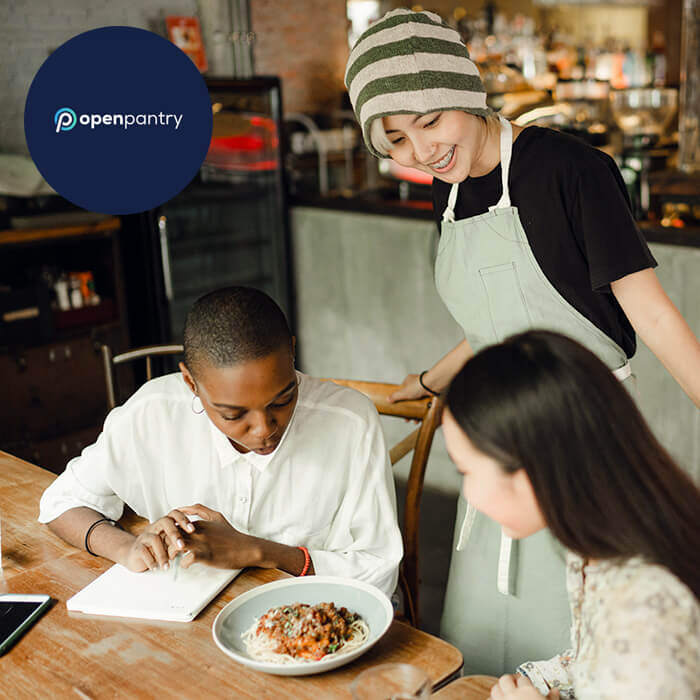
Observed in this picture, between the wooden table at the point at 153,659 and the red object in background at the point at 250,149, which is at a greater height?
the red object in background at the point at 250,149

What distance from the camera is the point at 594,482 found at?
992mm

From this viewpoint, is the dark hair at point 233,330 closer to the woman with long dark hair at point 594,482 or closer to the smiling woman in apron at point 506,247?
the smiling woman in apron at point 506,247

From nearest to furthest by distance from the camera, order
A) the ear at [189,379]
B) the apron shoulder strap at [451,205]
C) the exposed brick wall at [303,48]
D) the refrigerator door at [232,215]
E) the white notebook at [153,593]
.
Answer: the white notebook at [153,593]
the ear at [189,379]
the apron shoulder strap at [451,205]
the refrigerator door at [232,215]
the exposed brick wall at [303,48]

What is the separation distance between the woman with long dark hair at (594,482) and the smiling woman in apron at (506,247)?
0.40m

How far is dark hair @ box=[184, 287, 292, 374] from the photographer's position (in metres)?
1.49

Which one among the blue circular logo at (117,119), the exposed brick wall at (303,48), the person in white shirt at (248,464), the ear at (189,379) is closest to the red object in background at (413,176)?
the exposed brick wall at (303,48)

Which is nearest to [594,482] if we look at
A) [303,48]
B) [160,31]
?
[160,31]

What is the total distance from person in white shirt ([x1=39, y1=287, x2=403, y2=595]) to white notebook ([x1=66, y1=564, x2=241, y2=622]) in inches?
1.2

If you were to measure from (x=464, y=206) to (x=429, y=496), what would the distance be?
2.18 m

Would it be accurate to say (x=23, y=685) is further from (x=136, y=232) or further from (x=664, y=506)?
(x=136, y=232)

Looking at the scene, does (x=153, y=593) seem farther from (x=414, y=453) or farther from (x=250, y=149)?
(x=250, y=149)

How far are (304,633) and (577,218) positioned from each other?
0.87 m

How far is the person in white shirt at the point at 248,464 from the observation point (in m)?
1.51

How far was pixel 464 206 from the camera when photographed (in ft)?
5.80
